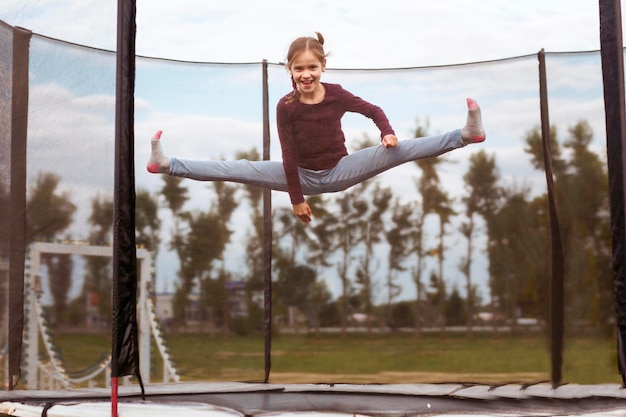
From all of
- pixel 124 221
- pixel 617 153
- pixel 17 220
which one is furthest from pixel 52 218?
pixel 617 153

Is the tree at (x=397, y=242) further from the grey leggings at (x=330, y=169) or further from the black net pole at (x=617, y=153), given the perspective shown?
the black net pole at (x=617, y=153)

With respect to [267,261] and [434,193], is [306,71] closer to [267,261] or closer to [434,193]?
[267,261]

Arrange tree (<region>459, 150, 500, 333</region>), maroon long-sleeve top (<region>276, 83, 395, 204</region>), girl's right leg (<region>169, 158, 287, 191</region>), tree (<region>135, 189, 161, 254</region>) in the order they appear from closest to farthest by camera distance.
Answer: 1. girl's right leg (<region>169, 158, 287, 191</region>)
2. maroon long-sleeve top (<region>276, 83, 395, 204</region>)
3. tree (<region>135, 189, 161, 254</region>)
4. tree (<region>459, 150, 500, 333</region>)

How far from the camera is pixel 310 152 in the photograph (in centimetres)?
317

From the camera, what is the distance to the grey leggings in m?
2.92

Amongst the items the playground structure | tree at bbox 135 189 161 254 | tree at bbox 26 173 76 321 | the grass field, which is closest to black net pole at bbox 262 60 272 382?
the grass field

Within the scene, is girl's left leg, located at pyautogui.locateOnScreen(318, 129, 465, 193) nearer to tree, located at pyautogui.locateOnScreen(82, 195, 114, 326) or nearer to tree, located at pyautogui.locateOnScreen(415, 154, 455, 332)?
tree, located at pyautogui.locateOnScreen(82, 195, 114, 326)

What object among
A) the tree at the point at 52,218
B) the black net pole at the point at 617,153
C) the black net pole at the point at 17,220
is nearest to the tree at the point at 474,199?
the black net pole at the point at 617,153

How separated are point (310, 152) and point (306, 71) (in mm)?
337

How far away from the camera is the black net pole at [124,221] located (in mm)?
2242

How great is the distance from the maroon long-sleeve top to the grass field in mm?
1209

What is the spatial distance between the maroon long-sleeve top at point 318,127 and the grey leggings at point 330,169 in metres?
0.05

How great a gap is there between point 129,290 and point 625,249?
1459 millimetres

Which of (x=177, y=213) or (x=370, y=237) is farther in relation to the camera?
(x=370, y=237)
